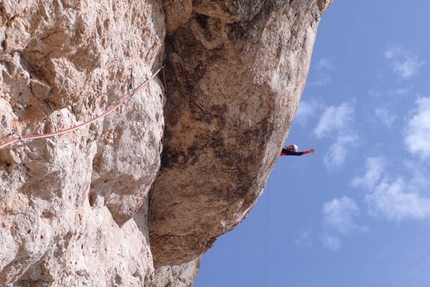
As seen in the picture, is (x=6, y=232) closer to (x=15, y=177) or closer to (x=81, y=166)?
(x=15, y=177)

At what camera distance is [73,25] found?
15.8 feet

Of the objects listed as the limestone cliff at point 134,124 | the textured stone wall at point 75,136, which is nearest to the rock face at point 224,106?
the limestone cliff at point 134,124

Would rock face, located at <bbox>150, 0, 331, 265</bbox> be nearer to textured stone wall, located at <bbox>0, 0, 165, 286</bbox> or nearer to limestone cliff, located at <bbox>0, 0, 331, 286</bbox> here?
limestone cliff, located at <bbox>0, 0, 331, 286</bbox>

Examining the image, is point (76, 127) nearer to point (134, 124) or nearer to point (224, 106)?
point (134, 124)

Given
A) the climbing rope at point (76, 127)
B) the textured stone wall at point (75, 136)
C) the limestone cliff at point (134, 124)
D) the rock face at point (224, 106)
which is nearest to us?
the climbing rope at point (76, 127)

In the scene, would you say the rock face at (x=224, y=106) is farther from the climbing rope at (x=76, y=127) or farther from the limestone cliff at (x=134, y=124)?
the climbing rope at (x=76, y=127)

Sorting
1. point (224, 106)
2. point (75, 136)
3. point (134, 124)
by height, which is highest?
point (224, 106)

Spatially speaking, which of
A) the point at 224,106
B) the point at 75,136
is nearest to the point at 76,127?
the point at 75,136

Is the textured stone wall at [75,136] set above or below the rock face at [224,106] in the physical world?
below

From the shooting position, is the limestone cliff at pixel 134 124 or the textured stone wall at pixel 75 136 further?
the limestone cliff at pixel 134 124

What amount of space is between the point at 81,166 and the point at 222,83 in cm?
240

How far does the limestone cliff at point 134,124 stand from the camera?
4766mm

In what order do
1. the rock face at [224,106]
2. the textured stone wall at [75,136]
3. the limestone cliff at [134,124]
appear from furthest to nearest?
the rock face at [224,106] < the limestone cliff at [134,124] < the textured stone wall at [75,136]

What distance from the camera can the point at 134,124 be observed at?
21.2ft
